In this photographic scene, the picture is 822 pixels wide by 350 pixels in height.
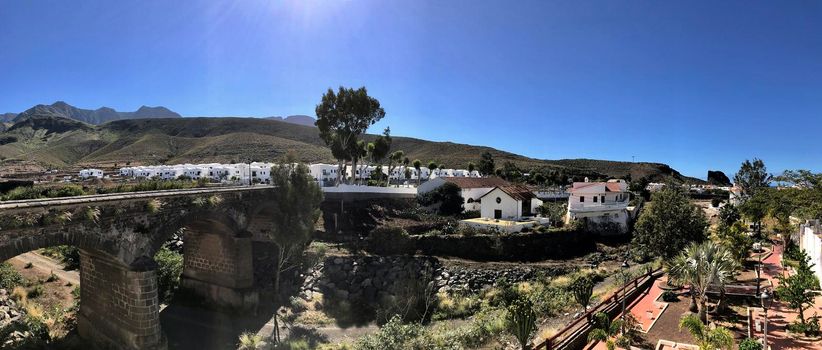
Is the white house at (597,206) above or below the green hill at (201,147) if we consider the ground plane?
below

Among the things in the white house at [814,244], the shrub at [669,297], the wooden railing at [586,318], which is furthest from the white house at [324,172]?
the white house at [814,244]

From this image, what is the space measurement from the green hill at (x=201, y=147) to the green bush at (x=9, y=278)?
182 ft

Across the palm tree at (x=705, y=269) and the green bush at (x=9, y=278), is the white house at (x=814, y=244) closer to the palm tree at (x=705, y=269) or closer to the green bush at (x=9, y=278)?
the palm tree at (x=705, y=269)

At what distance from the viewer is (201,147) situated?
9456 cm

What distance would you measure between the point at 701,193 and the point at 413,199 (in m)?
55.2

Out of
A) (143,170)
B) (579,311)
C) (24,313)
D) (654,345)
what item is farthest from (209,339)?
(143,170)

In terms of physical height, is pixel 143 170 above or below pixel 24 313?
above

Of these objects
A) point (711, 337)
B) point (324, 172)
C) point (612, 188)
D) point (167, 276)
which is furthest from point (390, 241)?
point (324, 172)

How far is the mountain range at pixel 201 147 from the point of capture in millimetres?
85750

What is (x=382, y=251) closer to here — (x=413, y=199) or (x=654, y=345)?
(x=413, y=199)

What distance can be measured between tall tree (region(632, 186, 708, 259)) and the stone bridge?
18.6 m

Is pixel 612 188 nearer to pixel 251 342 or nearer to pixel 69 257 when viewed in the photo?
pixel 251 342

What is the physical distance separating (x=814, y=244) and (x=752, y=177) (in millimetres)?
43382

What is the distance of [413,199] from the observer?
40375 millimetres
